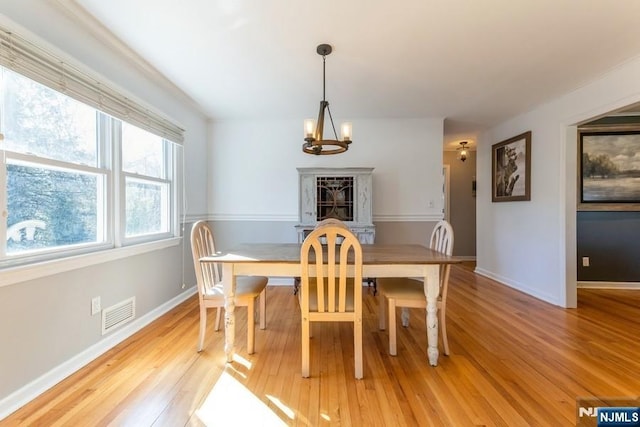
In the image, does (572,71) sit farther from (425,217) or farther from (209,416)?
(209,416)

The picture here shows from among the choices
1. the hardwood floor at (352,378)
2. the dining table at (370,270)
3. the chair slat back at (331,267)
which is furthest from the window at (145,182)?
the chair slat back at (331,267)

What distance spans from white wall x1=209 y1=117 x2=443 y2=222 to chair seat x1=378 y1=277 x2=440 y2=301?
→ 1.82m

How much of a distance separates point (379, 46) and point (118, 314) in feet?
9.30

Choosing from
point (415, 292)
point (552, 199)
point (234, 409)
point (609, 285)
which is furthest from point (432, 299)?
point (609, 285)

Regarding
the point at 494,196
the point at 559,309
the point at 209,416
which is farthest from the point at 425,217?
the point at 209,416

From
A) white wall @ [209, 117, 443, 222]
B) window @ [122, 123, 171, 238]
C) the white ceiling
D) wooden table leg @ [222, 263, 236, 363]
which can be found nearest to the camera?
the white ceiling

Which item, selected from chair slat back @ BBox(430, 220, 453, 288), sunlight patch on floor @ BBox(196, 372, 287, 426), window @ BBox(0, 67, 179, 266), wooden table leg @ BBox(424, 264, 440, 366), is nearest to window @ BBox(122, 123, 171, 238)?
window @ BBox(0, 67, 179, 266)

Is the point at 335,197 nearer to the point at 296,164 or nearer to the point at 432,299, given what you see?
the point at 296,164

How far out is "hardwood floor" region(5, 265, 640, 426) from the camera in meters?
1.47

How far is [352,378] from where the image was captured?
5.89ft

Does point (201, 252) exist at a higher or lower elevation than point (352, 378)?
higher

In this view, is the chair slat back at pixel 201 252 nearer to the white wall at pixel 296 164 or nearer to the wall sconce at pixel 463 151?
the white wall at pixel 296 164

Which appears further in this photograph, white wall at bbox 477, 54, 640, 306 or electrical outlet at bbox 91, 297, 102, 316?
white wall at bbox 477, 54, 640, 306

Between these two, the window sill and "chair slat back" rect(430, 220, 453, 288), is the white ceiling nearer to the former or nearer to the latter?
"chair slat back" rect(430, 220, 453, 288)
